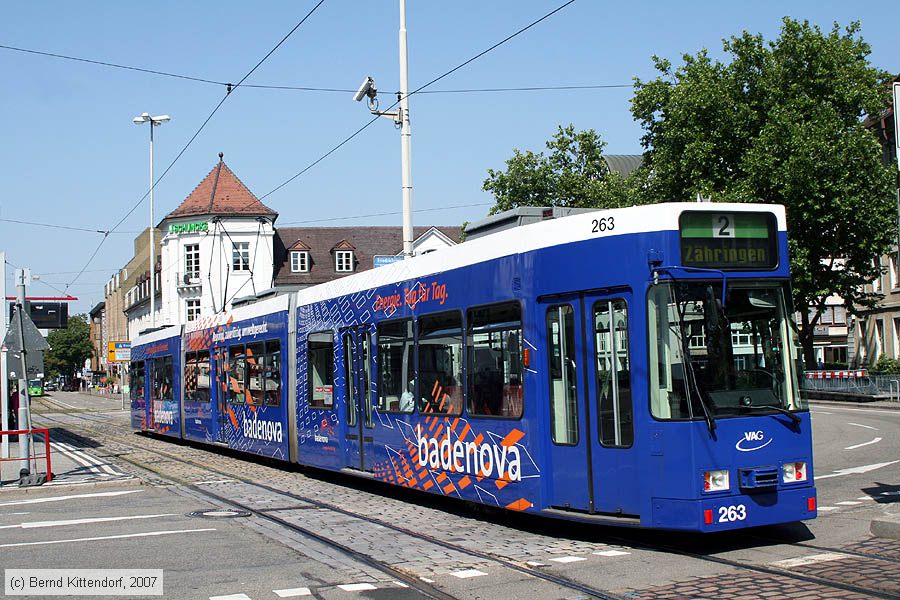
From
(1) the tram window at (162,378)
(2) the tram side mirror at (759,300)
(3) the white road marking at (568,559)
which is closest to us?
(3) the white road marking at (568,559)

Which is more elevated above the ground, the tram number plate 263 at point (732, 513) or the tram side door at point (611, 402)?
the tram side door at point (611, 402)

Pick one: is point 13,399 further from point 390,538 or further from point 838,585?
point 838,585

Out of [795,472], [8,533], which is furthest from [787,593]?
[8,533]

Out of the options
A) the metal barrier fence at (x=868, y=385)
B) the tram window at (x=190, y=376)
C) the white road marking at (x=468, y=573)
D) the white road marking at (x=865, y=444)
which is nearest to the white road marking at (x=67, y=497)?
the tram window at (x=190, y=376)

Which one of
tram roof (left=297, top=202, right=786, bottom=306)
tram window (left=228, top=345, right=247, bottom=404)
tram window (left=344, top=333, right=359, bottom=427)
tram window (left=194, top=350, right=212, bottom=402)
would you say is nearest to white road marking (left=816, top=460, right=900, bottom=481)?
tram roof (left=297, top=202, right=786, bottom=306)

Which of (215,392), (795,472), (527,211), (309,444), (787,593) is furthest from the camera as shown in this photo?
(215,392)

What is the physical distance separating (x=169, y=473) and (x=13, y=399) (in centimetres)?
2088

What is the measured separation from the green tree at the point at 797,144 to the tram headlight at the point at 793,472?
107ft

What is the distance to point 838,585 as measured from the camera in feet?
24.5

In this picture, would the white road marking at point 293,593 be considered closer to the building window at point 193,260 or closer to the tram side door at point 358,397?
the tram side door at point 358,397

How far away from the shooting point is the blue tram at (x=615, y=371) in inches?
356

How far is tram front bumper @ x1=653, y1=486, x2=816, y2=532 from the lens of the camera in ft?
29.0

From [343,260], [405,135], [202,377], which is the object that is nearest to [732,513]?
[405,135]

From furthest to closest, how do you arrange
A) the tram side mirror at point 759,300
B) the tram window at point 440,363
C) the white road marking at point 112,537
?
the tram window at point 440,363, the white road marking at point 112,537, the tram side mirror at point 759,300
